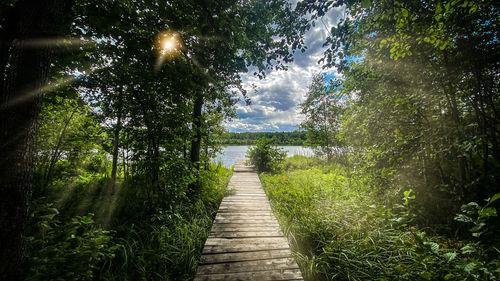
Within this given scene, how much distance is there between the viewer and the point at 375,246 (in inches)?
85.8

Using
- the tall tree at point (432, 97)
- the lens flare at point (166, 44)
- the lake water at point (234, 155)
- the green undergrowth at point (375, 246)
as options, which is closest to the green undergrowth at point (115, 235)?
the green undergrowth at point (375, 246)

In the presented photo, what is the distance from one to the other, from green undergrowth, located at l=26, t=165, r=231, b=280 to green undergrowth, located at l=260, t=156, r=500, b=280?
1.82 metres

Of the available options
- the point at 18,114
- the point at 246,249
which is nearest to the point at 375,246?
the point at 246,249

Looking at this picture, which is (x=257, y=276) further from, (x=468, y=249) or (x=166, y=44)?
(x=166, y=44)

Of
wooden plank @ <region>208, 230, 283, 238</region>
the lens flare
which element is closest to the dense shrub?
wooden plank @ <region>208, 230, 283, 238</region>

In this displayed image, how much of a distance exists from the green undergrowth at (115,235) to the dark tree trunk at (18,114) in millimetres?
139

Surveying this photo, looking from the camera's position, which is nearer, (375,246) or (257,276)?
(257,276)

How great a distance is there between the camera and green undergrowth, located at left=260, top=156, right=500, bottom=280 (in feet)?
5.31

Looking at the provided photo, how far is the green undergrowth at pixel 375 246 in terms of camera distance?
1.62 m

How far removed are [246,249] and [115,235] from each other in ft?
7.05

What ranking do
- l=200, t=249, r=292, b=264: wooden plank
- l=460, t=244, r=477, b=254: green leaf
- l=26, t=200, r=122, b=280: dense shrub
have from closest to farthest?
1. l=26, t=200, r=122, b=280: dense shrub
2. l=460, t=244, r=477, b=254: green leaf
3. l=200, t=249, r=292, b=264: wooden plank

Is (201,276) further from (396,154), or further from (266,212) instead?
(396,154)

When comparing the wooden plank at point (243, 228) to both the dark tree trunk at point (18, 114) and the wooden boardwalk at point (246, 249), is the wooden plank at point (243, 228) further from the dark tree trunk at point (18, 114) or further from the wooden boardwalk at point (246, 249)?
the dark tree trunk at point (18, 114)

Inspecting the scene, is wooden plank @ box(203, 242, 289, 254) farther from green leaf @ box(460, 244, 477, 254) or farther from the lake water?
the lake water
